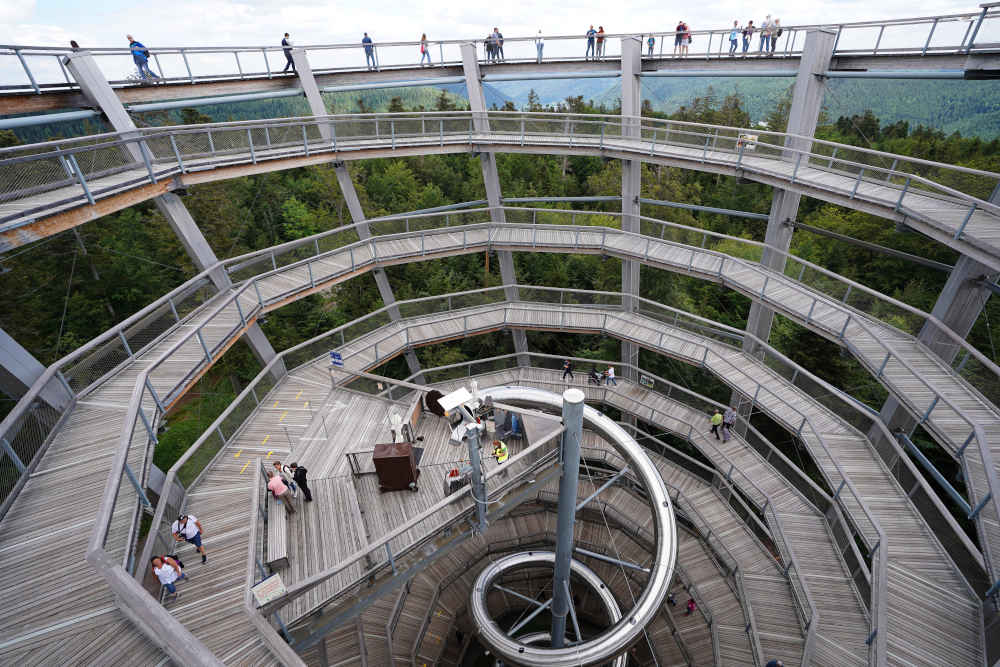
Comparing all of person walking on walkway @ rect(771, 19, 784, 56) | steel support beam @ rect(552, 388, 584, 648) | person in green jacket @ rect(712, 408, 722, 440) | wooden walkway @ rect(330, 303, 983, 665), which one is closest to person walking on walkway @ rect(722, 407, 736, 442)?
person in green jacket @ rect(712, 408, 722, 440)

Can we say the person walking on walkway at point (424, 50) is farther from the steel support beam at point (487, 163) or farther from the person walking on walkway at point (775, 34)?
the person walking on walkway at point (775, 34)

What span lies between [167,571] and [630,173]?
727 inches

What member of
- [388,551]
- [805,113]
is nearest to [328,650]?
[388,551]

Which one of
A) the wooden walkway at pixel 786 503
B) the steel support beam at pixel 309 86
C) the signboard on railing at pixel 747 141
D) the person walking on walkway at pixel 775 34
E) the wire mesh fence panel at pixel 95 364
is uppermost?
the steel support beam at pixel 309 86

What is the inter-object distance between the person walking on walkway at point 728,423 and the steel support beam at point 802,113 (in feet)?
18.1

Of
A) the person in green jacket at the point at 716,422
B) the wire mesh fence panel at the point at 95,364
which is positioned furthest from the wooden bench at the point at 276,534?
the person in green jacket at the point at 716,422

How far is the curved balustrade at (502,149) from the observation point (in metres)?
10.6

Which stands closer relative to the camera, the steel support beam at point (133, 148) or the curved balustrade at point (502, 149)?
the curved balustrade at point (502, 149)

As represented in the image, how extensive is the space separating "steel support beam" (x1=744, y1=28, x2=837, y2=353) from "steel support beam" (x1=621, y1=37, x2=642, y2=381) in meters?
4.89

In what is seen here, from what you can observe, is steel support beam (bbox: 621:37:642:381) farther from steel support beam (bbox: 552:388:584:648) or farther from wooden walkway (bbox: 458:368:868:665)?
steel support beam (bbox: 552:388:584:648)

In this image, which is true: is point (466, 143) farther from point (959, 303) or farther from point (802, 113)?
point (959, 303)

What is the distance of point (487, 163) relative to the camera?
20.5m

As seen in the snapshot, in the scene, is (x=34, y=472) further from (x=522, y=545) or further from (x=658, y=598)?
(x=522, y=545)

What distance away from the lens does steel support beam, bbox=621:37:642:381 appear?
17188mm
